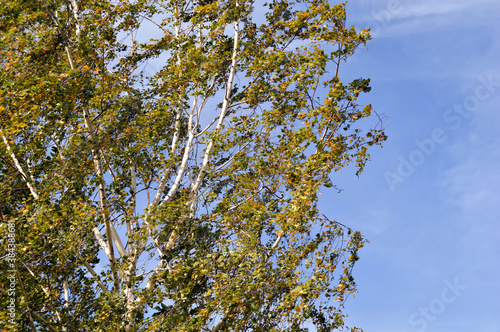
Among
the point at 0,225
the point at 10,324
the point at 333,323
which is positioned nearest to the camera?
the point at 10,324

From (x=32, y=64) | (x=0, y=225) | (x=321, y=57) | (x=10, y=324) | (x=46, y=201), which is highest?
(x=321, y=57)

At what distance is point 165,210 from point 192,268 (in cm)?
142

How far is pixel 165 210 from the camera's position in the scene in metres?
10.7

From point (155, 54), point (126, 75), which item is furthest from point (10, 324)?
point (155, 54)

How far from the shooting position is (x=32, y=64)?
39.6 ft

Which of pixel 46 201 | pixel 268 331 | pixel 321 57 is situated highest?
pixel 321 57

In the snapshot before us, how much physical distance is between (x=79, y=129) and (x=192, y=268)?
411 cm

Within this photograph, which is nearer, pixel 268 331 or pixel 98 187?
pixel 268 331

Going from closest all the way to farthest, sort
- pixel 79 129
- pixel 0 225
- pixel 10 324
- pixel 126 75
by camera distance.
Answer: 1. pixel 10 324
2. pixel 0 225
3. pixel 79 129
4. pixel 126 75

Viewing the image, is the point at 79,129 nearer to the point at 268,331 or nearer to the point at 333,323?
the point at 268,331

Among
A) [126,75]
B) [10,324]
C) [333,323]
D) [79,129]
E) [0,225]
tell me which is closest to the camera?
[10,324]

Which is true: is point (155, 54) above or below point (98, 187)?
above

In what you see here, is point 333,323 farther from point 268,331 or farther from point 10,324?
point 10,324

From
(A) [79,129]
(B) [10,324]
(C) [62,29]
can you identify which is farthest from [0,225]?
(C) [62,29]
